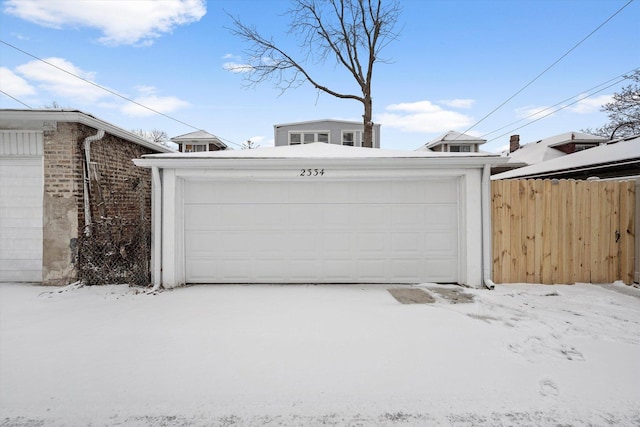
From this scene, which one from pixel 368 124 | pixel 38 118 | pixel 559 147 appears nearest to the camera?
pixel 38 118

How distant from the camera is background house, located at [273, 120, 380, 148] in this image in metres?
18.2

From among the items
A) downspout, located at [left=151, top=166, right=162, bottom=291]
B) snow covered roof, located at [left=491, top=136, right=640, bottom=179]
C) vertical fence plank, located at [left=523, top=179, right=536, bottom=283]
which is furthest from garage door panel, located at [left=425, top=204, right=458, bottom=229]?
snow covered roof, located at [left=491, top=136, right=640, bottom=179]

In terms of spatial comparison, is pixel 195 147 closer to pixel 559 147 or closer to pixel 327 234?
pixel 327 234

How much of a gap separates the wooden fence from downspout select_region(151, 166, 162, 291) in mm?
6352

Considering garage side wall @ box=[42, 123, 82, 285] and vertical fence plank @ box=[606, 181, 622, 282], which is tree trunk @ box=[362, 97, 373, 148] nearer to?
vertical fence plank @ box=[606, 181, 622, 282]

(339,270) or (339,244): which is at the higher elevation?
(339,244)

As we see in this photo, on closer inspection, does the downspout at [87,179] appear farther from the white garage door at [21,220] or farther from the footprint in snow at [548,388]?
the footprint in snow at [548,388]

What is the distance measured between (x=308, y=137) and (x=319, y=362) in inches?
628

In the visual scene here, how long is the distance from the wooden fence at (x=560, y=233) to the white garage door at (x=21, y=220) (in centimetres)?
894

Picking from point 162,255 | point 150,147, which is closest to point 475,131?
point 150,147

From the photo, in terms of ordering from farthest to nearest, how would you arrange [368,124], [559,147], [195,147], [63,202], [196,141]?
[559,147]
[195,147]
[196,141]
[368,124]
[63,202]

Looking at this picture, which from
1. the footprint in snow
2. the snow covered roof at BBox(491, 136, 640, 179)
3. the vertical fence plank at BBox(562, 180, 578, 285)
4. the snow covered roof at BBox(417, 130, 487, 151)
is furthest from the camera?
the snow covered roof at BBox(417, 130, 487, 151)

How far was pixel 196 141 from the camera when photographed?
68.6 feet

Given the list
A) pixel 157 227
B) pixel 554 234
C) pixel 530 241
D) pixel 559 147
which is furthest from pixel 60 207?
pixel 559 147
